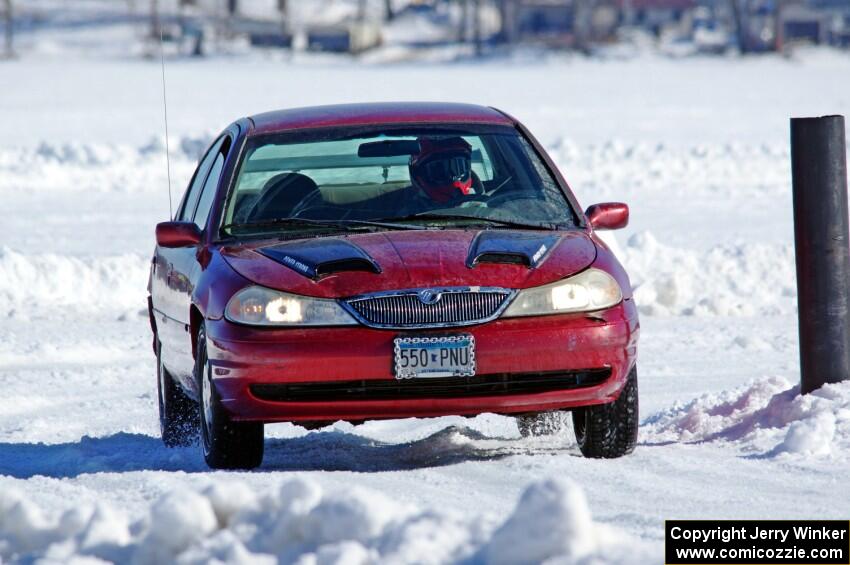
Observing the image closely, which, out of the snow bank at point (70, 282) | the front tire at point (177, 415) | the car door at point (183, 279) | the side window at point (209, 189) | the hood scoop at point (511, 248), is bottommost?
the snow bank at point (70, 282)

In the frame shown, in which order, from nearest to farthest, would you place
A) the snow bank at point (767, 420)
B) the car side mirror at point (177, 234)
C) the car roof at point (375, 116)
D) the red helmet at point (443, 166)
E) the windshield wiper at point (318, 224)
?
the snow bank at point (767, 420) < the windshield wiper at point (318, 224) < the car side mirror at point (177, 234) < the red helmet at point (443, 166) < the car roof at point (375, 116)

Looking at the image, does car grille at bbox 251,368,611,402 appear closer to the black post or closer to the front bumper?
the front bumper

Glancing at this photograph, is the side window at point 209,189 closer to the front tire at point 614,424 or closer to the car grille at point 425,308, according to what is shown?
the car grille at point 425,308

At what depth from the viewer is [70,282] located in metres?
12.8

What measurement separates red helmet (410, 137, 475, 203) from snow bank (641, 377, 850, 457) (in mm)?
1348

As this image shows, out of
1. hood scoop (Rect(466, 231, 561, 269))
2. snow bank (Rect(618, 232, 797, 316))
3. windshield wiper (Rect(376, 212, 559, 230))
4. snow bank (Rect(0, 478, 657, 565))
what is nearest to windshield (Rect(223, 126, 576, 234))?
windshield wiper (Rect(376, 212, 559, 230))

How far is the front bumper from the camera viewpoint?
18.6 ft

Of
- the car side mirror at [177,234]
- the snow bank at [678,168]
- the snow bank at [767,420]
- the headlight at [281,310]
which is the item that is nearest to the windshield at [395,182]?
the car side mirror at [177,234]

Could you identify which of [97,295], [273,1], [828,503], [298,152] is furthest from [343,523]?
[273,1]

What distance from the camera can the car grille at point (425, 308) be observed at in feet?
18.6

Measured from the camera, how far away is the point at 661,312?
462 inches

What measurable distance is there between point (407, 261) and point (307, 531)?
2.03m

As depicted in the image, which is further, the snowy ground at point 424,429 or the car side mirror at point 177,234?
the car side mirror at point 177,234

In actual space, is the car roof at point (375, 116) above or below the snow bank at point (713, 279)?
above
